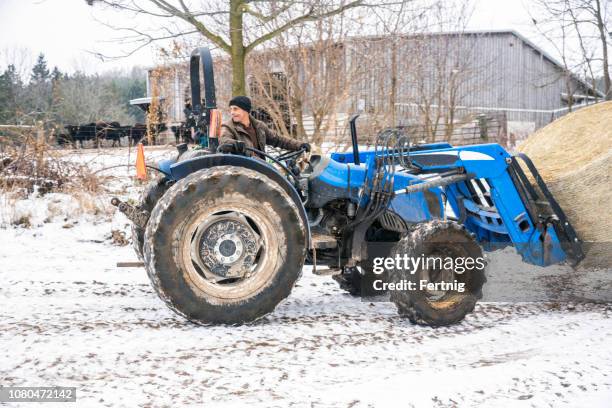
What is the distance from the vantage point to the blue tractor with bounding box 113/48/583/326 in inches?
175

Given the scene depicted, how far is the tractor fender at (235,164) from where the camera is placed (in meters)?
4.71

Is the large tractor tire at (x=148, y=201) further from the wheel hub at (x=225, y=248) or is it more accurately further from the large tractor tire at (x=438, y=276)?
the large tractor tire at (x=438, y=276)

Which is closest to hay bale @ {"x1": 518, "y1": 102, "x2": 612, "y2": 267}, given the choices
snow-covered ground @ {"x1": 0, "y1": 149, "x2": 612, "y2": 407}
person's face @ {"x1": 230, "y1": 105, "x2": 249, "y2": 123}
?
snow-covered ground @ {"x1": 0, "y1": 149, "x2": 612, "y2": 407}

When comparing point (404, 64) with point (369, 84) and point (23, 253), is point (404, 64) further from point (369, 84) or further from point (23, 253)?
point (23, 253)

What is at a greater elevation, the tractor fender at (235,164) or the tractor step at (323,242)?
the tractor fender at (235,164)

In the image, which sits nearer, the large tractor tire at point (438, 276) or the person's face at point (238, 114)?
the large tractor tire at point (438, 276)

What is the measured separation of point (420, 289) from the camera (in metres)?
4.75

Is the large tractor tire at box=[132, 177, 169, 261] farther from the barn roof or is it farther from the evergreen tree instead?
the evergreen tree

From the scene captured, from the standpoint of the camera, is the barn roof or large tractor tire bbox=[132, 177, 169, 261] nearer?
large tractor tire bbox=[132, 177, 169, 261]

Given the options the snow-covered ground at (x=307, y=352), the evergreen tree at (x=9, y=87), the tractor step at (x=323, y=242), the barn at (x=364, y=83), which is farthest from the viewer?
the evergreen tree at (x=9, y=87)

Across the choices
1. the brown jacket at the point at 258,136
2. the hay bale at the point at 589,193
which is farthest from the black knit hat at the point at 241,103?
the hay bale at the point at 589,193

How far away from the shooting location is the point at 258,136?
5.67m

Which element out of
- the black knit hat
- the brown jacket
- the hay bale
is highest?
the black knit hat

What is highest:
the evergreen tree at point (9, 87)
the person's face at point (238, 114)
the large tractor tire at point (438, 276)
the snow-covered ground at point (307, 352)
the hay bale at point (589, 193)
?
the evergreen tree at point (9, 87)
